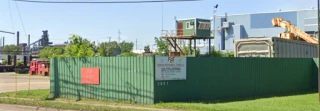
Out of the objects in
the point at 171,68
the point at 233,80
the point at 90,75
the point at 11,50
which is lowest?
the point at 233,80

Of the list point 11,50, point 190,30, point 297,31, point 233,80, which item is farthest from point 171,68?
point 11,50

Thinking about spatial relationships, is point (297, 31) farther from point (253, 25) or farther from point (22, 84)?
point (253, 25)

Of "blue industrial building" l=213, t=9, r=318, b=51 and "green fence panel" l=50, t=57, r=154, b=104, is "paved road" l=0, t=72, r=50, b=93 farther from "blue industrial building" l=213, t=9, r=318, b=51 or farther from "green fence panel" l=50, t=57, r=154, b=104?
"blue industrial building" l=213, t=9, r=318, b=51

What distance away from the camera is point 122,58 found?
752 inches

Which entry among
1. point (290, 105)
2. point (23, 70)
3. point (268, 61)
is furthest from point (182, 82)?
point (23, 70)

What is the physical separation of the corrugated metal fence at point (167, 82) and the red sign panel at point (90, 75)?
0.20 metres

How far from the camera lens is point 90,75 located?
2039 centimetres

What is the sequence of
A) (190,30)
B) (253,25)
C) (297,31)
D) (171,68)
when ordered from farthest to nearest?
(253,25), (190,30), (297,31), (171,68)

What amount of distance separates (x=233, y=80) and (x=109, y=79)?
5.99 meters

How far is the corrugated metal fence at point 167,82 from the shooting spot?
1827 centimetres

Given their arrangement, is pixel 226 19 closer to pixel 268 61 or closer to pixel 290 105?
pixel 268 61

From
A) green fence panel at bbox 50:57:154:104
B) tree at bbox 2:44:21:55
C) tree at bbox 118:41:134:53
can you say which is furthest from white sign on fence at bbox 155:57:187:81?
tree at bbox 2:44:21:55

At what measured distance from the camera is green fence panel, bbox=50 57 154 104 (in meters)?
18.2

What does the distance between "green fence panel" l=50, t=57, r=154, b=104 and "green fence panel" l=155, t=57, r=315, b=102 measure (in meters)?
0.74
